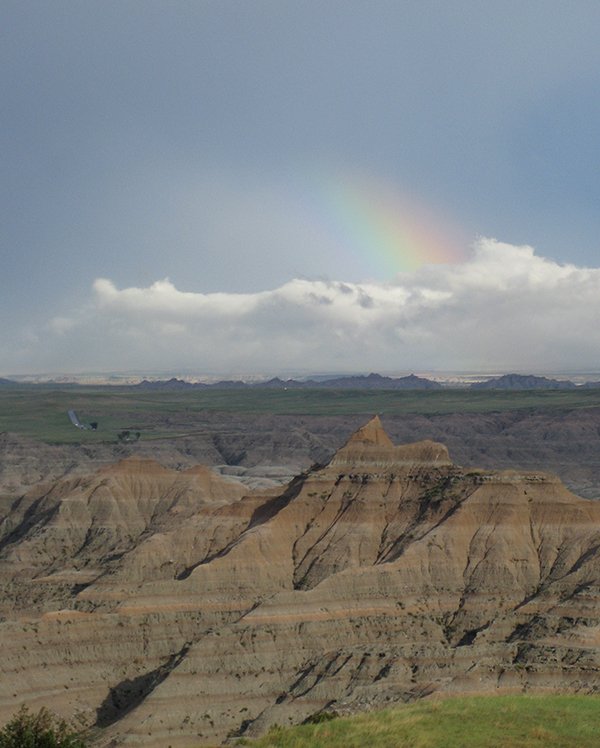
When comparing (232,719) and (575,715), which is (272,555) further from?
(575,715)

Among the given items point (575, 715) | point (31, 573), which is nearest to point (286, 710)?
point (575, 715)

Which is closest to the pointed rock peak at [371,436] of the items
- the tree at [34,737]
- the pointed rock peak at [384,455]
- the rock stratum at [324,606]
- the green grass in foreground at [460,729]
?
the pointed rock peak at [384,455]

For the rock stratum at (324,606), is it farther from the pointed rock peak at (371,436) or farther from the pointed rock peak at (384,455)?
the pointed rock peak at (371,436)

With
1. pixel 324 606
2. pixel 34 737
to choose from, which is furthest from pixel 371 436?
pixel 34 737

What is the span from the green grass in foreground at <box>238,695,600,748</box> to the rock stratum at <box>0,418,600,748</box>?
16564 mm

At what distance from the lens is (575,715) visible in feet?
168

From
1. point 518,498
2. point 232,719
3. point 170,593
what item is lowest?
point 232,719

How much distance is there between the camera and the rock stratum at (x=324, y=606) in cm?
7769

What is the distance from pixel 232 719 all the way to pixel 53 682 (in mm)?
16202

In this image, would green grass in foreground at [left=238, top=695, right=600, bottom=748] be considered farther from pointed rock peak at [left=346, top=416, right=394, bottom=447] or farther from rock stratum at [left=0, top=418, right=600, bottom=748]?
pointed rock peak at [left=346, top=416, right=394, bottom=447]

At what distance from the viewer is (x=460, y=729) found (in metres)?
47.6

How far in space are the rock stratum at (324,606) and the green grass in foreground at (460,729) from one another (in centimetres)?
1656

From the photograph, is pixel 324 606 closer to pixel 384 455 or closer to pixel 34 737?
pixel 384 455

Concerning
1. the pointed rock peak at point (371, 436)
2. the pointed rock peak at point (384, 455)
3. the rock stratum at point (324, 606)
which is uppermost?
the pointed rock peak at point (371, 436)
